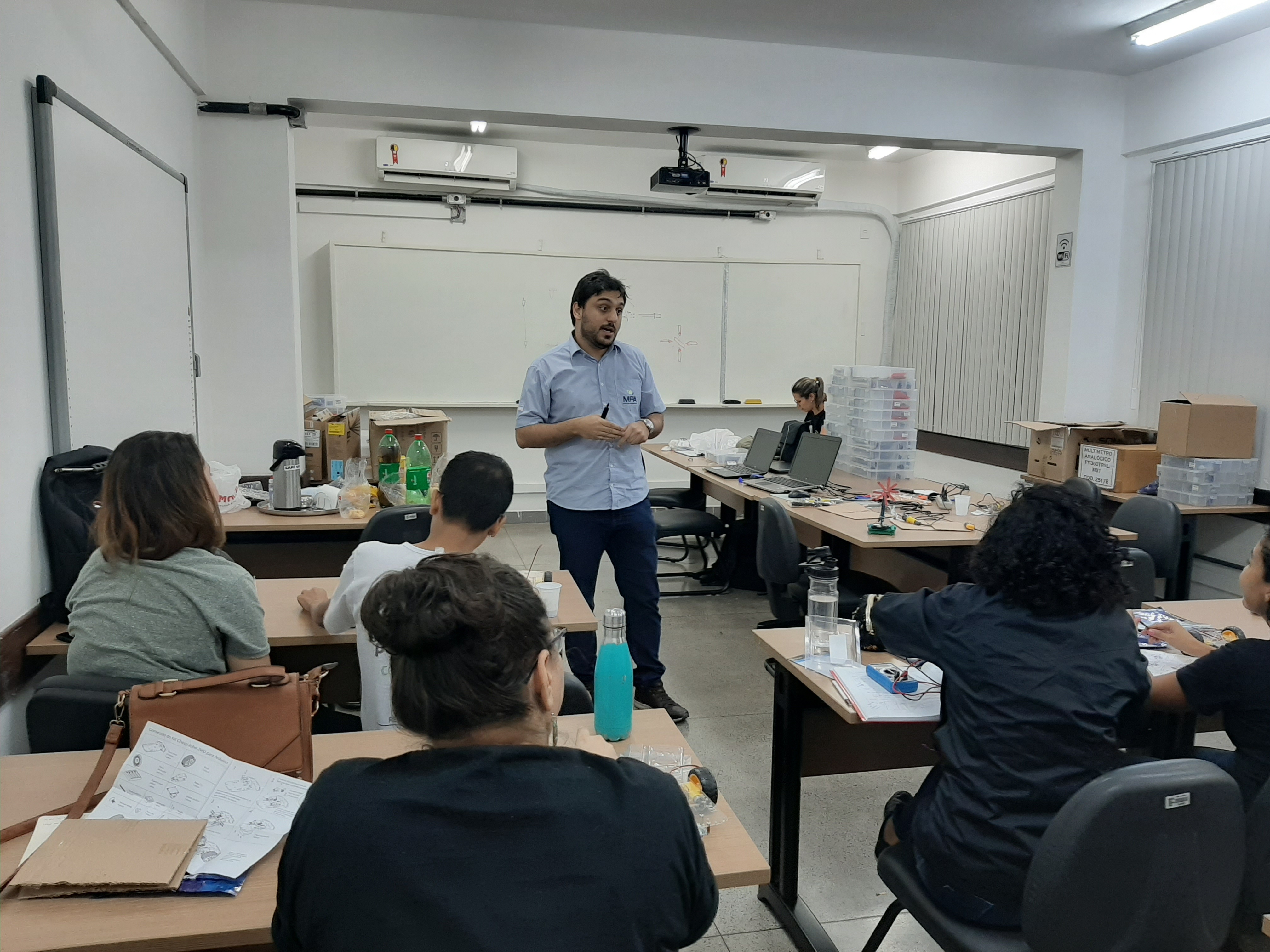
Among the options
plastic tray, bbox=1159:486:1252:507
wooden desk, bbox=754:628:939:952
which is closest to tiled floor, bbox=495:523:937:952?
wooden desk, bbox=754:628:939:952

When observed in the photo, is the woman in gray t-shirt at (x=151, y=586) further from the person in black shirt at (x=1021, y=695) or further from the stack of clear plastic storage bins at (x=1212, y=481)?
the stack of clear plastic storage bins at (x=1212, y=481)

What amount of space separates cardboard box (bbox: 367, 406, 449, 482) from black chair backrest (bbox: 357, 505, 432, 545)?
4.64 feet

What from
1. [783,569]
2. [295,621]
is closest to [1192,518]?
[783,569]

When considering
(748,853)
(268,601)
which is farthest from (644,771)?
(268,601)

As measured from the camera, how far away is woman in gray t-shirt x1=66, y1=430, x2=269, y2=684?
1.68m

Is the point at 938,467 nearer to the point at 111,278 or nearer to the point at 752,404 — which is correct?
the point at 752,404

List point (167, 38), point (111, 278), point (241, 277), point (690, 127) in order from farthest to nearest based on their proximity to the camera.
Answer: point (690, 127)
point (241, 277)
point (167, 38)
point (111, 278)

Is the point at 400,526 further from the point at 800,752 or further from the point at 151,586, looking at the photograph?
the point at 800,752

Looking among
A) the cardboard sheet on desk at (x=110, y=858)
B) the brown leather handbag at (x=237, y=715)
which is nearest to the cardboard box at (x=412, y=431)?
the brown leather handbag at (x=237, y=715)

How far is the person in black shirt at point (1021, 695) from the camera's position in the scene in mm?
1441

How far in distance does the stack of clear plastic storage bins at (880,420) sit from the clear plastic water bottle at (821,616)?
8.74 ft

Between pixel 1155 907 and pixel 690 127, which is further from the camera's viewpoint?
pixel 690 127

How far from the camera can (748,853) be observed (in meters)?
1.29

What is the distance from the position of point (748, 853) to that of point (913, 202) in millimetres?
7022
